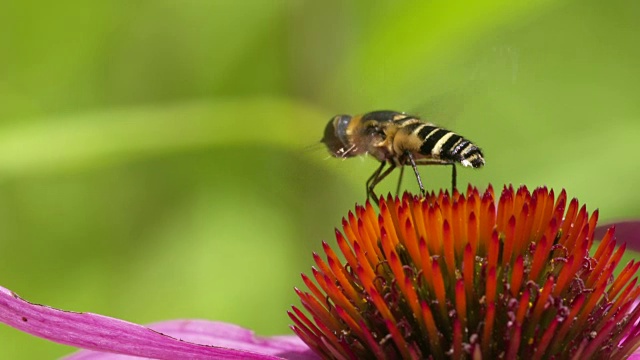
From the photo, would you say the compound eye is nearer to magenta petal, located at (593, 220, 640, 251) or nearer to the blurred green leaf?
the blurred green leaf

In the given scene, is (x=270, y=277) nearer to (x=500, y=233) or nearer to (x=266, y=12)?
(x=266, y=12)

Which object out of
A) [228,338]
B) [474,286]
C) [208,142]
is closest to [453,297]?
[474,286]

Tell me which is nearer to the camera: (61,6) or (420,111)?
(420,111)

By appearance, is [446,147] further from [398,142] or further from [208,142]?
[208,142]

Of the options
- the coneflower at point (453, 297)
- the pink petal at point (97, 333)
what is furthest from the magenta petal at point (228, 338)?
the pink petal at point (97, 333)

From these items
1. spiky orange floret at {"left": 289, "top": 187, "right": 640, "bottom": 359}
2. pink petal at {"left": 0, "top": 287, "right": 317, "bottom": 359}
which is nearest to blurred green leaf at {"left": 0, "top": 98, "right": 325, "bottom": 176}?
spiky orange floret at {"left": 289, "top": 187, "right": 640, "bottom": 359}

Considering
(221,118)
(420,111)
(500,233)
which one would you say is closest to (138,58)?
(221,118)

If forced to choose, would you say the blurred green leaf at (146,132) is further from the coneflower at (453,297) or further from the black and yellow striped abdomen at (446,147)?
the coneflower at (453,297)
